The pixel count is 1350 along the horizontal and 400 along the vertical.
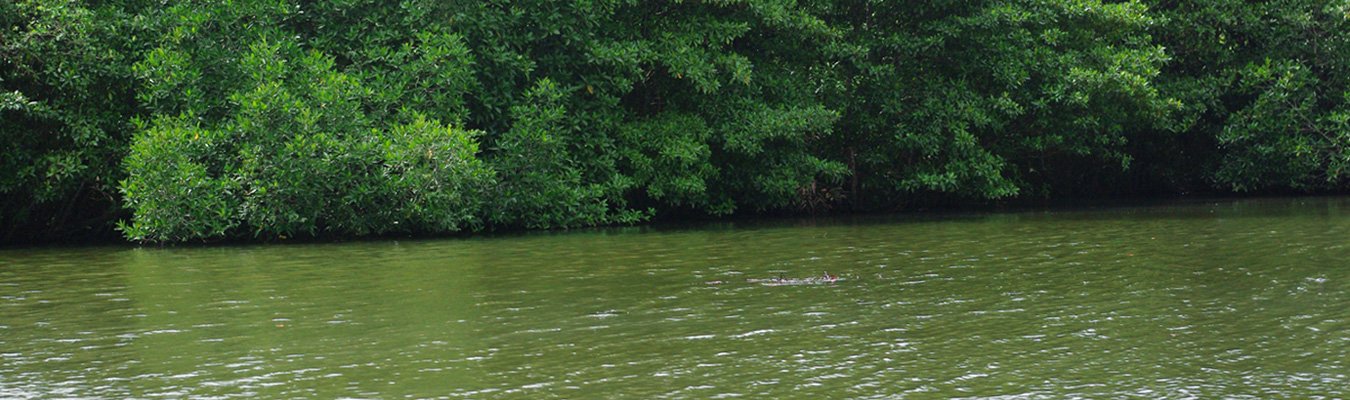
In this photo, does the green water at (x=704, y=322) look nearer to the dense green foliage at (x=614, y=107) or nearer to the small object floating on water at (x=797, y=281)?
the small object floating on water at (x=797, y=281)

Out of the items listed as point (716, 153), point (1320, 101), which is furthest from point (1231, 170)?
point (716, 153)

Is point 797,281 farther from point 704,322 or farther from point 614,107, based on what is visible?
point 614,107

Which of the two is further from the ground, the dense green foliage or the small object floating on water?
the dense green foliage

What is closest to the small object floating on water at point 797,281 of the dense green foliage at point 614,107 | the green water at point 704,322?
the green water at point 704,322

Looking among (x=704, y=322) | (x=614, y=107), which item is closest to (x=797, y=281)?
(x=704, y=322)

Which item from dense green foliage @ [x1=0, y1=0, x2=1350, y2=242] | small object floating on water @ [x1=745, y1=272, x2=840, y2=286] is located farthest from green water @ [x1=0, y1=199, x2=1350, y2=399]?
dense green foliage @ [x1=0, y1=0, x2=1350, y2=242]

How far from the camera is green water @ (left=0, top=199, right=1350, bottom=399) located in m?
8.98

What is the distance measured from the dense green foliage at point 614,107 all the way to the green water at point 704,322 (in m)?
3.10

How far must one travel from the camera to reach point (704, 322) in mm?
11688

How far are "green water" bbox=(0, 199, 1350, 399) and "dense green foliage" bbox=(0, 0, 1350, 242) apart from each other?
310cm

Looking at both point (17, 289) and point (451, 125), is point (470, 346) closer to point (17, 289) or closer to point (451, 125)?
point (17, 289)

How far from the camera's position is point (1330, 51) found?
3334cm

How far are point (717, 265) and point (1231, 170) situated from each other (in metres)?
20.7

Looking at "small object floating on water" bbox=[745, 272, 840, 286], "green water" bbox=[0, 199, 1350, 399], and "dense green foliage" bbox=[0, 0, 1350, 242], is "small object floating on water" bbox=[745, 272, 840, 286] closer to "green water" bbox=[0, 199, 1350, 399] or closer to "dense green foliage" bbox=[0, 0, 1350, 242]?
"green water" bbox=[0, 199, 1350, 399]
